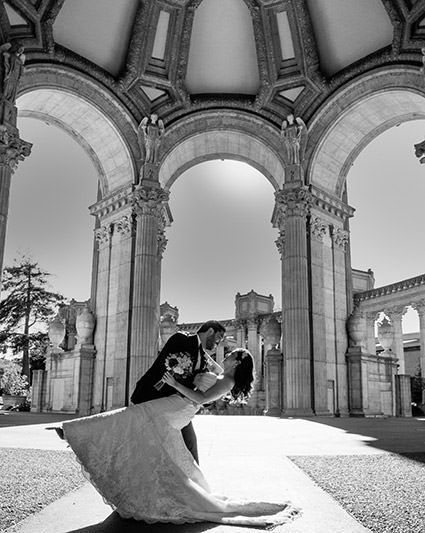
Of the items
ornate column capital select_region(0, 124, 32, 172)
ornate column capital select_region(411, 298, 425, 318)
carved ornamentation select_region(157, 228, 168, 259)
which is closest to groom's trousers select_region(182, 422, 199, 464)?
ornate column capital select_region(0, 124, 32, 172)

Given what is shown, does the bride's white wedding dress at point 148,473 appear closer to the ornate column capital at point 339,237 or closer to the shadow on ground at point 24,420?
the shadow on ground at point 24,420

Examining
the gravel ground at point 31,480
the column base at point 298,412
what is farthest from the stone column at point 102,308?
the gravel ground at point 31,480

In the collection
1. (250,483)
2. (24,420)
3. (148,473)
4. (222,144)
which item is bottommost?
(24,420)

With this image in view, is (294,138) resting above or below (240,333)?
above

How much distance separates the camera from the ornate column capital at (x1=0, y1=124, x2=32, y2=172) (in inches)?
665

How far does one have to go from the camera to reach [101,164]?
80.6 feet

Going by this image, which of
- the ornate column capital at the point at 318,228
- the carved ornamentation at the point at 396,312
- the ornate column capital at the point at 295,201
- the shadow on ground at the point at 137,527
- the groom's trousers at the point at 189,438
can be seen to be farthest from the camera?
the carved ornamentation at the point at 396,312

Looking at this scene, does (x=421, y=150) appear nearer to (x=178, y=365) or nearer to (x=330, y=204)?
(x=330, y=204)

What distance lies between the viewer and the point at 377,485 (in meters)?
4.81

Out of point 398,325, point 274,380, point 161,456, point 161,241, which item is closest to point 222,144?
point 161,241

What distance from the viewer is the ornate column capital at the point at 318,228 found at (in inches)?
888

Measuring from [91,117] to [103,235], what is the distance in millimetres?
4949

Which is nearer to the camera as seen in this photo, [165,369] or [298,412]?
[165,369]

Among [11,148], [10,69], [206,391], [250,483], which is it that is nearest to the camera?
[206,391]
